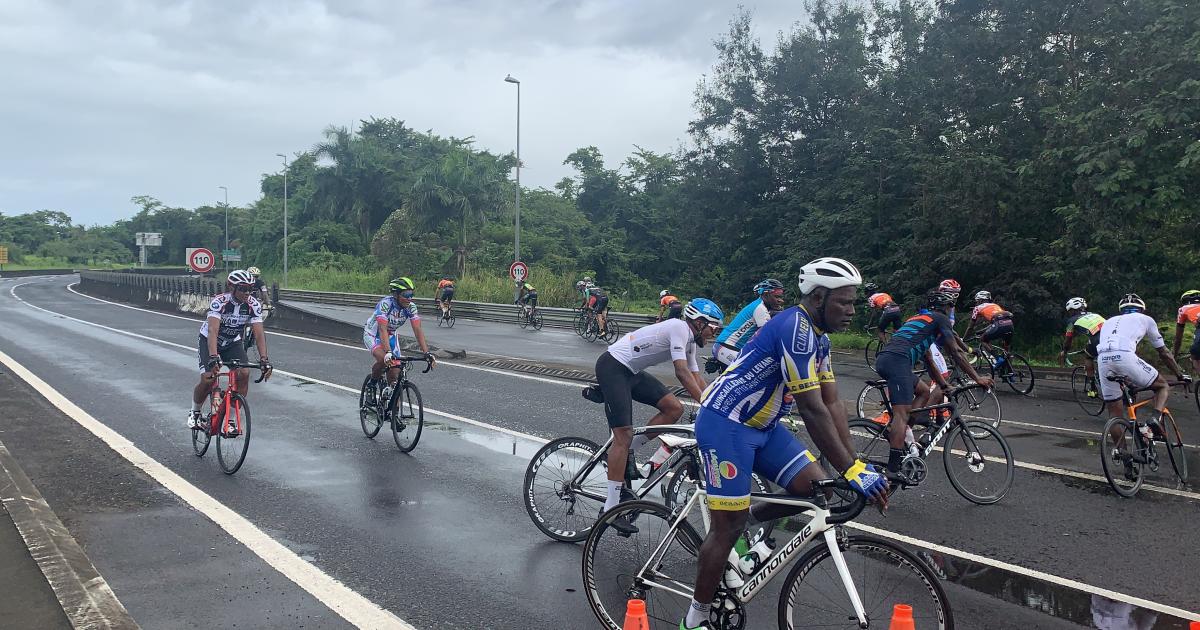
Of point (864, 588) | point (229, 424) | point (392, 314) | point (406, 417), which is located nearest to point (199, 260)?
point (392, 314)

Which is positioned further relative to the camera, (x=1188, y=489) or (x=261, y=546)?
(x=1188, y=489)

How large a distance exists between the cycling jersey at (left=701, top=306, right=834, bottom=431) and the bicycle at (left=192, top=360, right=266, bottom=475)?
5729 millimetres

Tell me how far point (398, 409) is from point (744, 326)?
3.94 metres

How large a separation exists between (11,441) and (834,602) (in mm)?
9359

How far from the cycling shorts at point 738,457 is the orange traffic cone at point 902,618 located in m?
0.78

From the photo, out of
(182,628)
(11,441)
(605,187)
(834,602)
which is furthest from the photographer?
(605,187)

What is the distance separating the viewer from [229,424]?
27.6 feet

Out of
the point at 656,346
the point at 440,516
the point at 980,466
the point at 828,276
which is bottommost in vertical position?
the point at 440,516

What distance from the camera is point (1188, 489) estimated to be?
312 inches

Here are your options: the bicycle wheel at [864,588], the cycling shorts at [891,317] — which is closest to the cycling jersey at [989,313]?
the cycling shorts at [891,317]

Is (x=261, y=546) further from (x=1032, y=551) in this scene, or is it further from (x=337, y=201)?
(x=337, y=201)

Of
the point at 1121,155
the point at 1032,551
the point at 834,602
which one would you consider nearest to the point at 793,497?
the point at 834,602

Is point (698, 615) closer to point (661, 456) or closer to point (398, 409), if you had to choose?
point (661, 456)

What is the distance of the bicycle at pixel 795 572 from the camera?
12.3 feet
